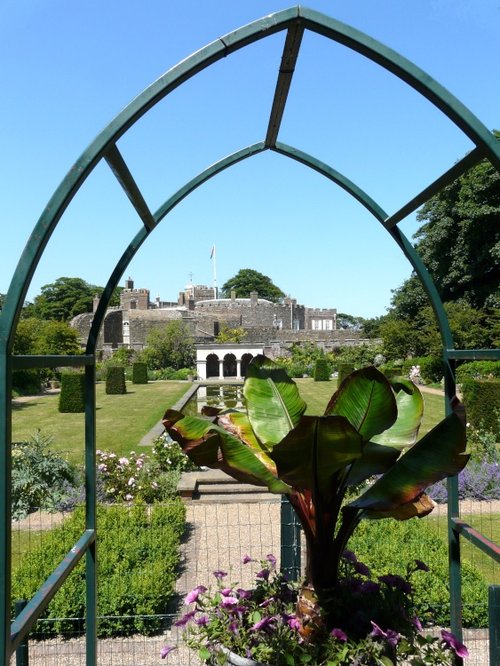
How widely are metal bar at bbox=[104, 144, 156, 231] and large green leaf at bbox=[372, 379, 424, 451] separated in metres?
1.22

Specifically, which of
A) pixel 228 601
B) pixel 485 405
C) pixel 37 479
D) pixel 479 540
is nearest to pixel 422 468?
pixel 479 540

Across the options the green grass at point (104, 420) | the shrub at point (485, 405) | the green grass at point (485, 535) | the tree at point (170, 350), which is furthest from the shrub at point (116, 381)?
the green grass at point (485, 535)

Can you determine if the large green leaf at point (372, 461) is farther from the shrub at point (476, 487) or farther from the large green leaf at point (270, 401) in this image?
the shrub at point (476, 487)

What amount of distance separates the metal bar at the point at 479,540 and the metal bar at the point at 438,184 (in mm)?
1211

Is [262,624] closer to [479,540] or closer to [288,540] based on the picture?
[479,540]

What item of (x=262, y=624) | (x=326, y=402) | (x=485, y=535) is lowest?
(x=485, y=535)

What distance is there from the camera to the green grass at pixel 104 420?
10938 mm

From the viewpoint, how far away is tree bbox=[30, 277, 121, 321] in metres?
49.8

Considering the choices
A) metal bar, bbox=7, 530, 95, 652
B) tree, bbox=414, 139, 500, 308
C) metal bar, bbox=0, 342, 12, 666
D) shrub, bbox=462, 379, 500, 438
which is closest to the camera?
metal bar, bbox=0, 342, 12, 666

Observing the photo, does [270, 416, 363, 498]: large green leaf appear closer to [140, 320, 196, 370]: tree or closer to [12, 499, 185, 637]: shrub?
[12, 499, 185, 637]: shrub

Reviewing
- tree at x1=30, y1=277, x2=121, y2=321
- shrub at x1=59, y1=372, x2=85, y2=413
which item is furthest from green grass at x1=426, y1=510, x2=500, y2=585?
tree at x1=30, y1=277, x2=121, y2=321

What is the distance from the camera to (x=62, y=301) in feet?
164

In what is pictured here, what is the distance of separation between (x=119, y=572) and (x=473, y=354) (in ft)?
11.5

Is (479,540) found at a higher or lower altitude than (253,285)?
lower
